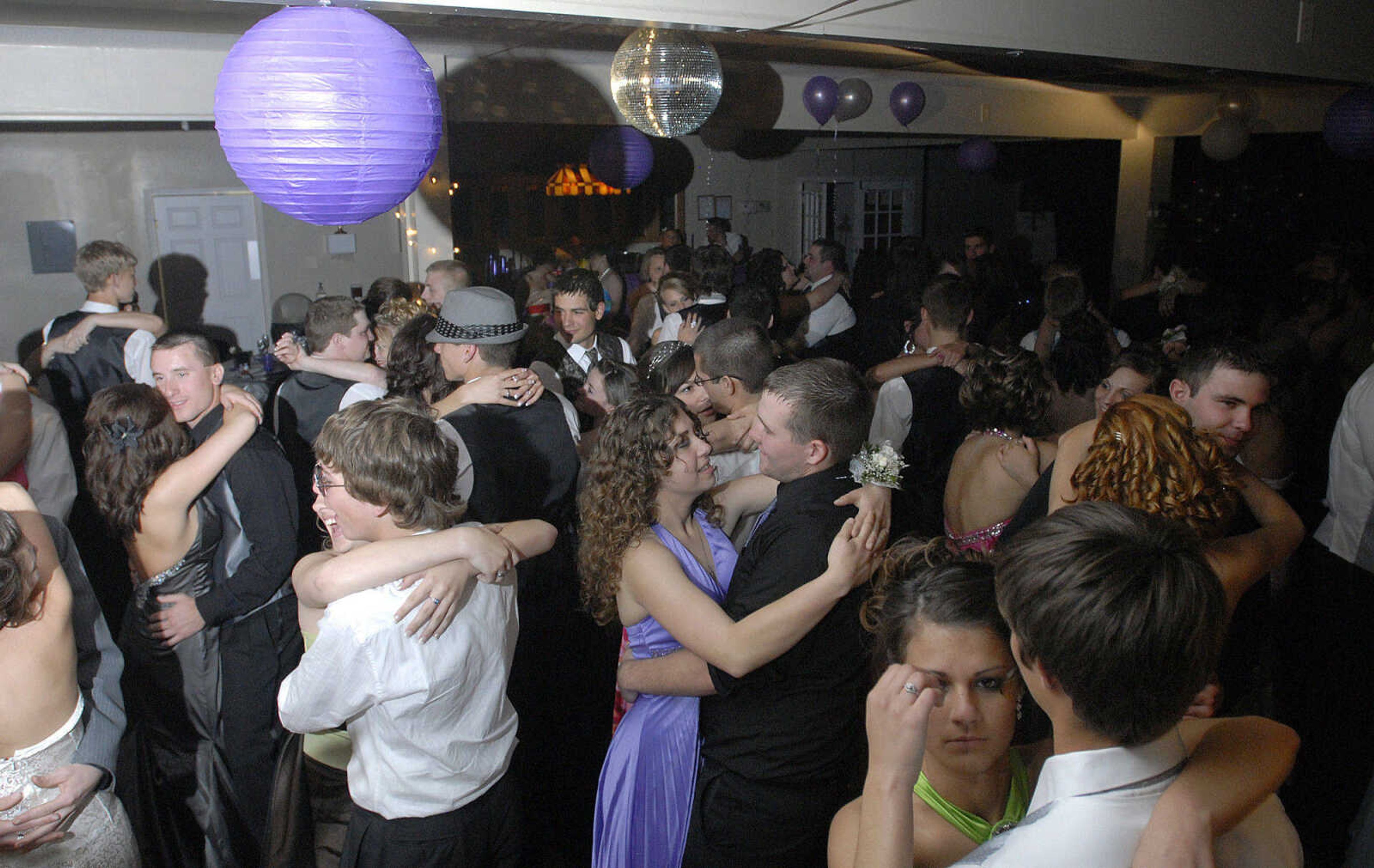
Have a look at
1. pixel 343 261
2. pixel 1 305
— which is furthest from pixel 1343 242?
pixel 1 305

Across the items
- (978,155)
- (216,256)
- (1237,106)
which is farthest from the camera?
(978,155)

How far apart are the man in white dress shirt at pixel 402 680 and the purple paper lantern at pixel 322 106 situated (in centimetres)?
94

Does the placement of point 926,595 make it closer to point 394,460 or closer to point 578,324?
point 394,460

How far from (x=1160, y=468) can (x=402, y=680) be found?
1.52 meters

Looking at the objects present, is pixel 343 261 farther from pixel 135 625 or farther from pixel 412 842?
pixel 412 842

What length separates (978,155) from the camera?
362 inches

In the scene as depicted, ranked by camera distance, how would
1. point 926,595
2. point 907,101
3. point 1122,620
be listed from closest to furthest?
point 1122,620 → point 926,595 → point 907,101

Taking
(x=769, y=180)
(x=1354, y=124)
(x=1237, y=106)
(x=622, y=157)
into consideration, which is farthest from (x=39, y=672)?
(x=769, y=180)

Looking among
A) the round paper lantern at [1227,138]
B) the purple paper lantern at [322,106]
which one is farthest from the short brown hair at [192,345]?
the round paper lantern at [1227,138]

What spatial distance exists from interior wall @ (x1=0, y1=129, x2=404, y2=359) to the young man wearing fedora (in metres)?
3.73

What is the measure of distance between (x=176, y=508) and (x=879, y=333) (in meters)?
4.64

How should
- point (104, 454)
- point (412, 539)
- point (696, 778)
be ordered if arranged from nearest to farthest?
point (412, 539) < point (696, 778) < point (104, 454)

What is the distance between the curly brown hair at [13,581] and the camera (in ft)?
Answer: 5.38

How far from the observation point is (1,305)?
622cm
